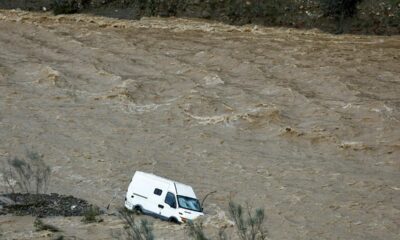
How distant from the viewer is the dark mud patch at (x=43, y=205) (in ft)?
65.3

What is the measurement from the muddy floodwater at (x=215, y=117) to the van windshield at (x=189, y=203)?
81cm

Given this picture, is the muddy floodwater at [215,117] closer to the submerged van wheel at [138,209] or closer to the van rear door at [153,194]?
the van rear door at [153,194]

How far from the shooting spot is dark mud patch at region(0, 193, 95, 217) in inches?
783

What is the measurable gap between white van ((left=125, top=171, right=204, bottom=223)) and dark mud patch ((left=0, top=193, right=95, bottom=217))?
135 cm

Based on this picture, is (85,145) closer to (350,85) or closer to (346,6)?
(350,85)

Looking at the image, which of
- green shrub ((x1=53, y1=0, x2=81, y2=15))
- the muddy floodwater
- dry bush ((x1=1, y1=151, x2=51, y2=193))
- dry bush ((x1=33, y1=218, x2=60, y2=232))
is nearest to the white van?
the muddy floodwater

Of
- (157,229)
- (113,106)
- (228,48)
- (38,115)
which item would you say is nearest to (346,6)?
(228,48)

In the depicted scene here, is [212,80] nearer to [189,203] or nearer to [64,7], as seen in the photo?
[189,203]

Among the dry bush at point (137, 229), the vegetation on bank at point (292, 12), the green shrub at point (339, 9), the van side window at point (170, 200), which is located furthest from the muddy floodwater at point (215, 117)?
the dry bush at point (137, 229)

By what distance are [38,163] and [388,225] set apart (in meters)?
10.2

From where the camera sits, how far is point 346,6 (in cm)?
4444

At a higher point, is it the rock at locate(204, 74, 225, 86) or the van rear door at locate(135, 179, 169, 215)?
the van rear door at locate(135, 179, 169, 215)

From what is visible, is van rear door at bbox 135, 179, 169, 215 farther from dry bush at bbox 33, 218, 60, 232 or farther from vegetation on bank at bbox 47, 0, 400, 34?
vegetation on bank at bbox 47, 0, 400, 34

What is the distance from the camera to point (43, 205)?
21.0 metres
